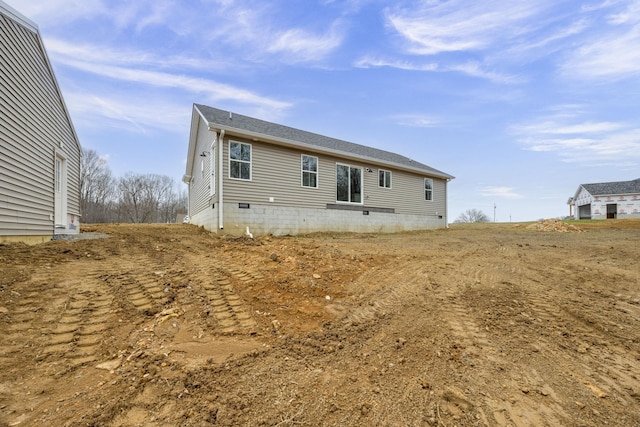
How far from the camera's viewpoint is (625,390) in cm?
217

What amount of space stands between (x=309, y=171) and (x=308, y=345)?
980 centimetres

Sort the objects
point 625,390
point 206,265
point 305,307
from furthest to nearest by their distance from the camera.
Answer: point 206,265 → point 305,307 → point 625,390

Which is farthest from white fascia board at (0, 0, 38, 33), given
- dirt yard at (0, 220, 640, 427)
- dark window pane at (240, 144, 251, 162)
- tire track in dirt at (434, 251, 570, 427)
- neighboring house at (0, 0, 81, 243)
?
tire track in dirt at (434, 251, 570, 427)

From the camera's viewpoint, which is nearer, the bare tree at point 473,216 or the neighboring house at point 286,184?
the neighboring house at point 286,184

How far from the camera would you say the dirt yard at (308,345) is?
6.23ft

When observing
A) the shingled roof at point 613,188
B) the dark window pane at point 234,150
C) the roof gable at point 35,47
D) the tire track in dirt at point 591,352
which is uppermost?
the roof gable at point 35,47

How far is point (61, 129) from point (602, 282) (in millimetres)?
13898

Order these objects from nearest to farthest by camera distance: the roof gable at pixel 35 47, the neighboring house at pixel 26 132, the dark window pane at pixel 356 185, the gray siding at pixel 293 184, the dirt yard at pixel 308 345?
the dirt yard at pixel 308 345
the neighboring house at pixel 26 132
the roof gable at pixel 35 47
the gray siding at pixel 293 184
the dark window pane at pixel 356 185

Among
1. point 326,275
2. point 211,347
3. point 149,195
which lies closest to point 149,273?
point 211,347

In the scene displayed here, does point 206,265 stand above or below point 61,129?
below

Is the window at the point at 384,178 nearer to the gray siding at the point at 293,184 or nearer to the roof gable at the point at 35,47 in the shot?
the gray siding at the point at 293,184

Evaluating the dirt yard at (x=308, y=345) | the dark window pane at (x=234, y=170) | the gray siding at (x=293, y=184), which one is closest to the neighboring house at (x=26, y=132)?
the dirt yard at (x=308, y=345)

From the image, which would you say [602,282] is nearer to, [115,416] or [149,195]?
[115,416]

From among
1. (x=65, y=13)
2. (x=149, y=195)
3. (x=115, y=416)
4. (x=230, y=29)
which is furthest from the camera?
(x=149, y=195)
